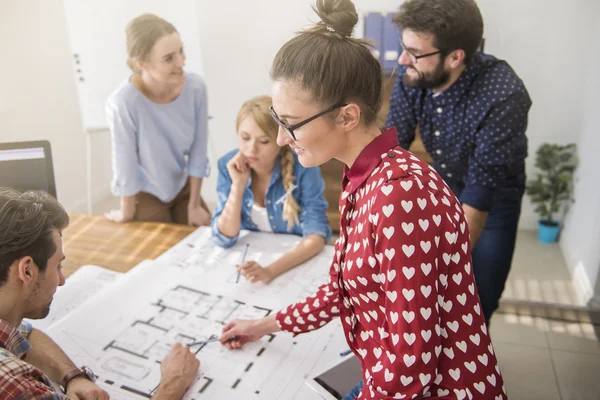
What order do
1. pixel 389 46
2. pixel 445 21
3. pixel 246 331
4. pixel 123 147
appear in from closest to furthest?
pixel 246 331, pixel 445 21, pixel 123 147, pixel 389 46

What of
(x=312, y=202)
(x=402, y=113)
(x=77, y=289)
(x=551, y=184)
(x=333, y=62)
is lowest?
(x=551, y=184)

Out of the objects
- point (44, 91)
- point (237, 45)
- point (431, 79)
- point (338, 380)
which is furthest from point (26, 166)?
point (237, 45)

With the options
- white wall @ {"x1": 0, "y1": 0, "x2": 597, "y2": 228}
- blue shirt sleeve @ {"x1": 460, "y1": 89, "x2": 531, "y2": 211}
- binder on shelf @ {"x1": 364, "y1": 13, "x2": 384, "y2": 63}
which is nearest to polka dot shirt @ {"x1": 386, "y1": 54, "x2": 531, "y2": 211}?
blue shirt sleeve @ {"x1": 460, "y1": 89, "x2": 531, "y2": 211}

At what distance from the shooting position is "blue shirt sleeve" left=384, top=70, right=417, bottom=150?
1900 mm

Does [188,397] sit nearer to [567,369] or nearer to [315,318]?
[315,318]

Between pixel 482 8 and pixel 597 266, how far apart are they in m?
1.42

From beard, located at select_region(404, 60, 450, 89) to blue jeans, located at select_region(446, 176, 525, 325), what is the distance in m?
0.39

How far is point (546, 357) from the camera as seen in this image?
7.46ft

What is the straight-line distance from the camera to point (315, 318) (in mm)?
1145

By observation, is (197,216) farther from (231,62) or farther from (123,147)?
(231,62)

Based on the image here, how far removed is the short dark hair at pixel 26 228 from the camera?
877 millimetres

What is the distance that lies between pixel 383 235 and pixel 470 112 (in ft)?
3.52

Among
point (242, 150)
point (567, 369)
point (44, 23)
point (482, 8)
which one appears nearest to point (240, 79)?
point (44, 23)

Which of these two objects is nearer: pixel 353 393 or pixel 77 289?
pixel 353 393
